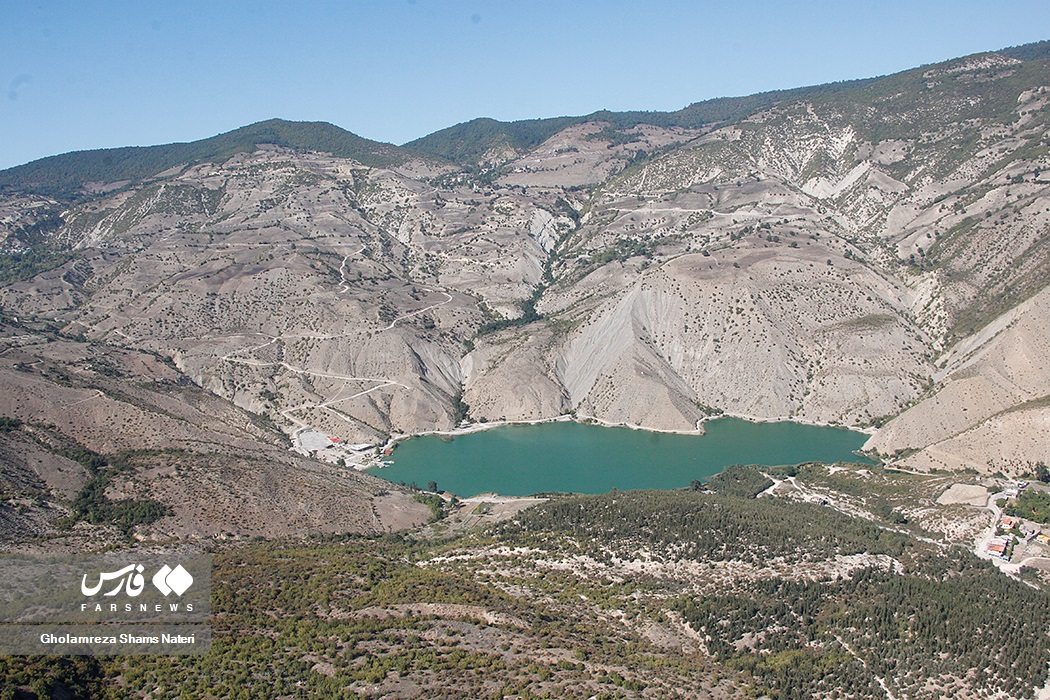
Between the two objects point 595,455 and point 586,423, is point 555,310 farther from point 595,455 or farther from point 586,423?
point 595,455

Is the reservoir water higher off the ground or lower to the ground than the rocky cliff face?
lower

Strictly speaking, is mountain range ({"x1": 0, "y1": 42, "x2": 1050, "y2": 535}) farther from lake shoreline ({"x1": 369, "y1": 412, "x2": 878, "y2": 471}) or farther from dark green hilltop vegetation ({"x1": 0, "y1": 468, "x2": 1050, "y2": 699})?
dark green hilltop vegetation ({"x1": 0, "y1": 468, "x2": 1050, "y2": 699})

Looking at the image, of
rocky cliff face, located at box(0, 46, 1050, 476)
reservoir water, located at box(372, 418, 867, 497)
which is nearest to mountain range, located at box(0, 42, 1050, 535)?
rocky cliff face, located at box(0, 46, 1050, 476)

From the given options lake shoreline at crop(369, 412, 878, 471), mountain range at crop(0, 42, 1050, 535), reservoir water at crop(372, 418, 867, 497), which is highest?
mountain range at crop(0, 42, 1050, 535)

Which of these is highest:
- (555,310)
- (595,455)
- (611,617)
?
(555,310)

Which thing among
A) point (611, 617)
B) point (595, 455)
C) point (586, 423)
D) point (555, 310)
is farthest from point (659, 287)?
point (611, 617)

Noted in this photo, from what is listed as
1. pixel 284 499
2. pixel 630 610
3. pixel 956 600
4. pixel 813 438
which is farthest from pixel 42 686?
pixel 813 438
